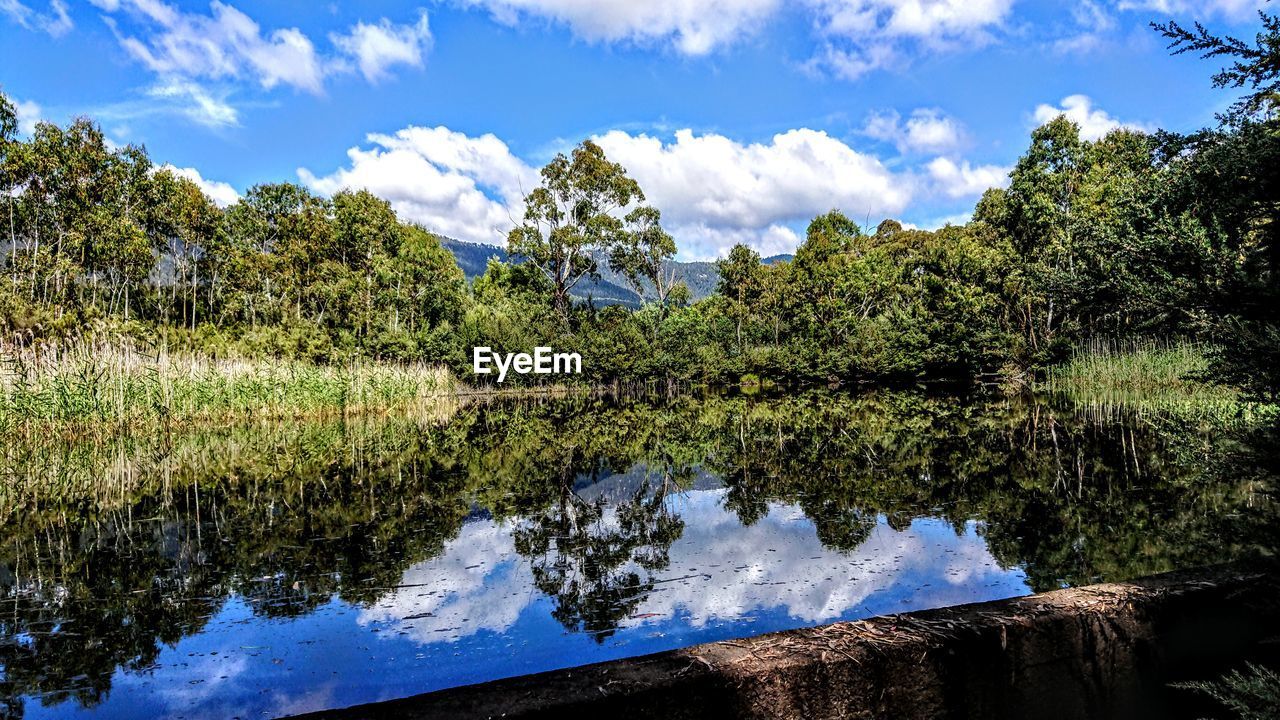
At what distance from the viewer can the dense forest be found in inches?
904

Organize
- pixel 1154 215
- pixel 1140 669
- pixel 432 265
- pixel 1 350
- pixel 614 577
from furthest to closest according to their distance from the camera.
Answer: pixel 432 265, pixel 1 350, pixel 614 577, pixel 1154 215, pixel 1140 669

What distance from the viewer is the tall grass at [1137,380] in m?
12.8

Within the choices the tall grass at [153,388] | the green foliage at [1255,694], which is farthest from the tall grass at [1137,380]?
the tall grass at [153,388]

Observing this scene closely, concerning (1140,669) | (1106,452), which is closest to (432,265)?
(1106,452)

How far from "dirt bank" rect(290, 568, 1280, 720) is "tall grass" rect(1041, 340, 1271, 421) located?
10306mm

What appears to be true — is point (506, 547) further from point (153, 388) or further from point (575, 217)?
point (575, 217)

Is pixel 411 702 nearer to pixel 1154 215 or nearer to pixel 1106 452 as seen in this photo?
pixel 1154 215

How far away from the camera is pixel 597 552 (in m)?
4.85

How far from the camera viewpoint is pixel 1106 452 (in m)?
8.58

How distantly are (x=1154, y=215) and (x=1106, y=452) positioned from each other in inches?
269

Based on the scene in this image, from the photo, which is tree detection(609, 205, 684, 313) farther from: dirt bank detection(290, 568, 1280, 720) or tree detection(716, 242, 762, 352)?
dirt bank detection(290, 568, 1280, 720)

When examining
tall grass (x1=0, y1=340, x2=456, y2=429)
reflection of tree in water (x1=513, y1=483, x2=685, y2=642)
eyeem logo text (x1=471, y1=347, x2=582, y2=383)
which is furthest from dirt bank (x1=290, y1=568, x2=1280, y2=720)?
eyeem logo text (x1=471, y1=347, x2=582, y2=383)

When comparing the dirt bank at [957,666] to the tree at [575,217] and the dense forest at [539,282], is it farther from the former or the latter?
the tree at [575,217]

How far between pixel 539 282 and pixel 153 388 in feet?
79.6
